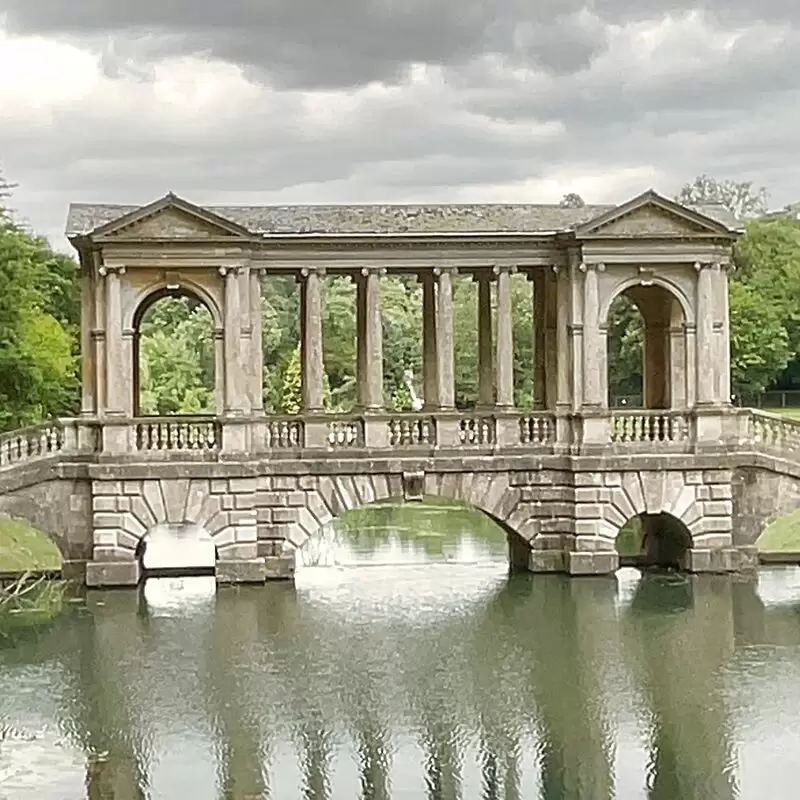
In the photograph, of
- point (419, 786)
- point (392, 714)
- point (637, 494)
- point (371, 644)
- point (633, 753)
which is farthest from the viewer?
point (637, 494)

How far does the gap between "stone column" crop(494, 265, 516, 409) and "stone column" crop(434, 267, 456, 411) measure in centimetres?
105

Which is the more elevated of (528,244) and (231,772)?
(528,244)

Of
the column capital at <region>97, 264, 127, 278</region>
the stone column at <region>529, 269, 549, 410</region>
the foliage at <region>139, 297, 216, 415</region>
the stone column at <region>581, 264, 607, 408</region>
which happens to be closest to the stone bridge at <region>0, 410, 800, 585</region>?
the stone column at <region>581, 264, 607, 408</region>

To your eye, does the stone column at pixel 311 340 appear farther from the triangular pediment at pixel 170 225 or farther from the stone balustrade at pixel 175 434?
the stone balustrade at pixel 175 434

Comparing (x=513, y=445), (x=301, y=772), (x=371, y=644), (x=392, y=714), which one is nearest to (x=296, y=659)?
(x=371, y=644)

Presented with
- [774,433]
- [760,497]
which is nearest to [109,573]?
[760,497]

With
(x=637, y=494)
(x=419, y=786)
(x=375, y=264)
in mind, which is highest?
(x=375, y=264)

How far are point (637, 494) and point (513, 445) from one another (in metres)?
2.89

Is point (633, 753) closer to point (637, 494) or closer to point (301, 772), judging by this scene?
point (301, 772)

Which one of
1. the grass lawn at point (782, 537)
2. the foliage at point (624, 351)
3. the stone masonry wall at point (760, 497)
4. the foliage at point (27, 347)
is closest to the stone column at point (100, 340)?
the foliage at point (27, 347)

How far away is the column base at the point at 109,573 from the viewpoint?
3278 centimetres

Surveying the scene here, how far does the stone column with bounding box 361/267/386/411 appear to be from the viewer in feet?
112

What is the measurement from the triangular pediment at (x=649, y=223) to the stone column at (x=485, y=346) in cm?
418

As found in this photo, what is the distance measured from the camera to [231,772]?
749 inches
